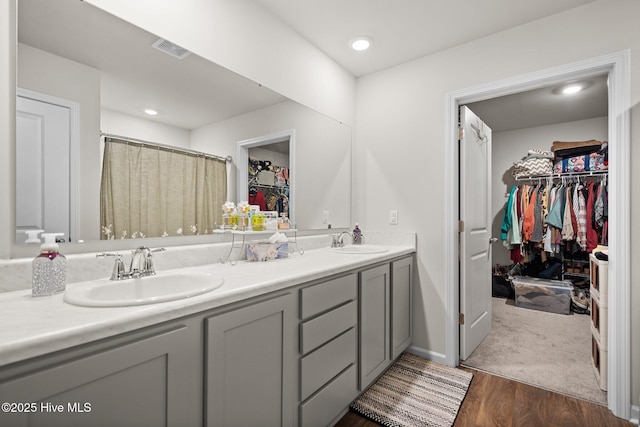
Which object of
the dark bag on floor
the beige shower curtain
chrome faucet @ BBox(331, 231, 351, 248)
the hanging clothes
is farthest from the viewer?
the dark bag on floor

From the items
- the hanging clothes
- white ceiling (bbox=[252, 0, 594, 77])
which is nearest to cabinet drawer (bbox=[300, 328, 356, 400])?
white ceiling (bbox=[252, 0, 594, 77])

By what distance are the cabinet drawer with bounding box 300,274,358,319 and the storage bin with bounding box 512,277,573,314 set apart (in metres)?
3.02

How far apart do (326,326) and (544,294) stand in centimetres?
330

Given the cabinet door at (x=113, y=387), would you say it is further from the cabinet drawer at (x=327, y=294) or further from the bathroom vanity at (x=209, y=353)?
the cabinet drawer at (x=327, y=294)

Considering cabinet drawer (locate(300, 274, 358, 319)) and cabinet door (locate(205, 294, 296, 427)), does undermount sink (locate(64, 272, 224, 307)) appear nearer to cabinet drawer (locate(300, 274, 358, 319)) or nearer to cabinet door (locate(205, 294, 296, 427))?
cabinet door (locate(205, 294, 296, 427))

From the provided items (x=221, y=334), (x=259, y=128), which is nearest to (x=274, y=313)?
(x=221, y=334)

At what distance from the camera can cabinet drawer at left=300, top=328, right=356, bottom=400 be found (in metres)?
1.37

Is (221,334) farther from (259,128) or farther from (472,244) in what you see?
(472,244)

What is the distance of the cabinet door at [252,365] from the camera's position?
1007 mm

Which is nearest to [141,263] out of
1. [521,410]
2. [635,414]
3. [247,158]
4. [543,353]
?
[247,158]

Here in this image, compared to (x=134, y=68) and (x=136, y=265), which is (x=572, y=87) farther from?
(x=136, y=265)

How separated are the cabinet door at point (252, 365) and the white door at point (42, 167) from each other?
2.44 feet

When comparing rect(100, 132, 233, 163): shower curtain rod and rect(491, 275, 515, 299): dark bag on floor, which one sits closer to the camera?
rect(100, 132, 233, 163): shower curtain rod

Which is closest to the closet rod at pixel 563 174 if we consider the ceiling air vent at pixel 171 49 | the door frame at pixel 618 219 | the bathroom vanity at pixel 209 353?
the door frame at pixel 618 219
